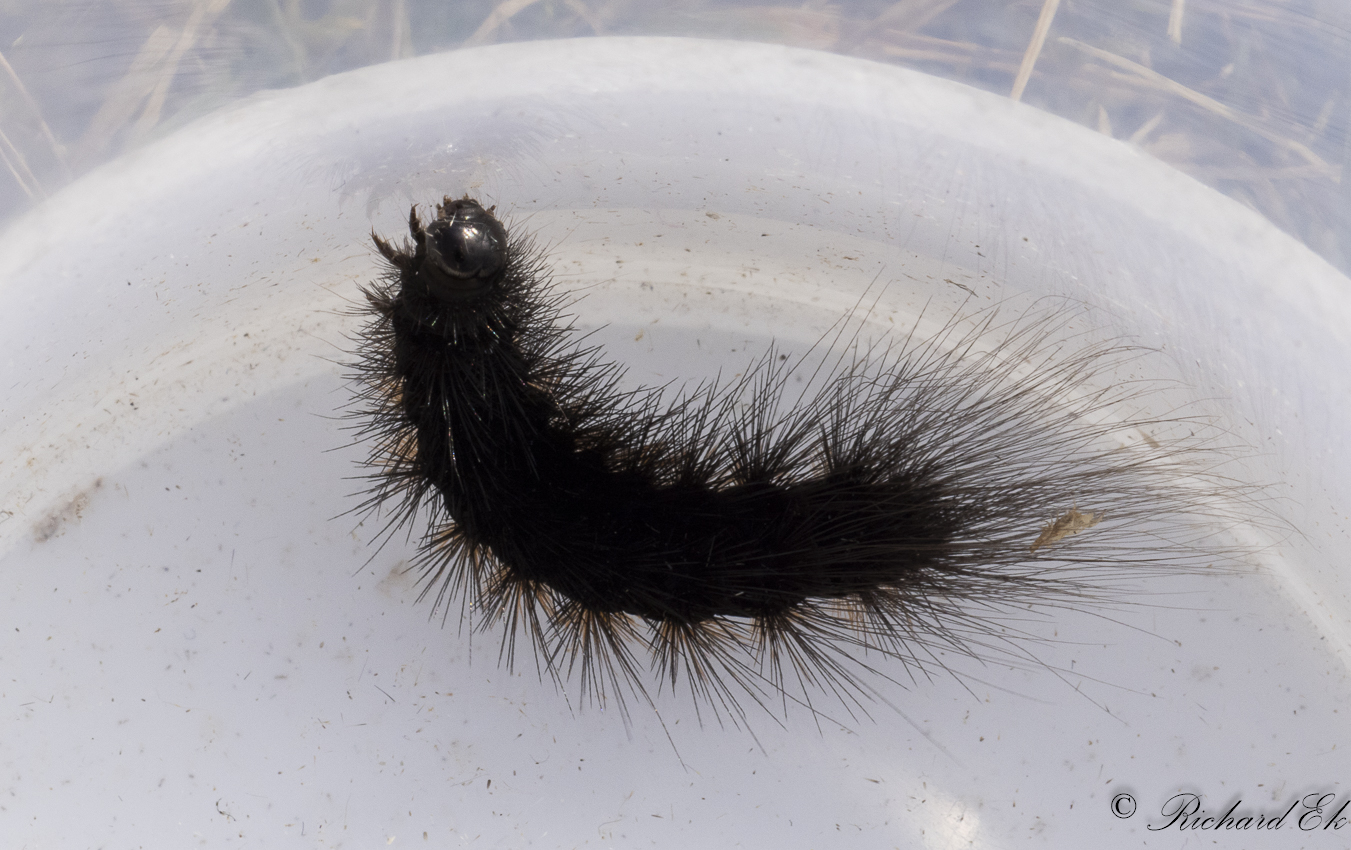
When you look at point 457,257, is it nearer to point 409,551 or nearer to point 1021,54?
point 409,551

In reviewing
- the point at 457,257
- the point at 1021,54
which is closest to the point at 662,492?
the point at 457,257

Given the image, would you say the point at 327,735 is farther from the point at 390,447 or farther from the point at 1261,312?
the point at 1261,312

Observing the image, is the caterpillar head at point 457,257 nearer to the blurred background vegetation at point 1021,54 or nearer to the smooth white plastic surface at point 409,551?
the smooth white plastic surface at point 409,551

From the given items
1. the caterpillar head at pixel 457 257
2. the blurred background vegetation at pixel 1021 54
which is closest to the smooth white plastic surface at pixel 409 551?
the blurred background vegetation at pixel 1021 54

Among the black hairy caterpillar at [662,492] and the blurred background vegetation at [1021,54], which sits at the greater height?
the blurred background vegetation at [1021,54]

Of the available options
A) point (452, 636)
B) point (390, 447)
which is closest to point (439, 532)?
point (390, 447)
